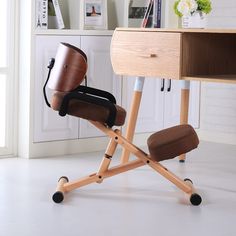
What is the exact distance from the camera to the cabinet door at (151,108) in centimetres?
521

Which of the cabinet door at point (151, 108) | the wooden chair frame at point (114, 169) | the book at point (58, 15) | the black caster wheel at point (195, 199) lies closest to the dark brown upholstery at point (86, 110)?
the wooden chair frame at point (114, 169)

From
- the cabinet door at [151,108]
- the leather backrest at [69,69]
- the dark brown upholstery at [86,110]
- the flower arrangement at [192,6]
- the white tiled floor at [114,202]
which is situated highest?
the flower arrangement at [192,6]

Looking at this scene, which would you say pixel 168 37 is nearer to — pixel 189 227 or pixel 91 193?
pixel 91 193

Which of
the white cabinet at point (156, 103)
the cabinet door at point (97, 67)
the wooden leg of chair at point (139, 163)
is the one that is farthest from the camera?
the white cabinet at point (156, 103)

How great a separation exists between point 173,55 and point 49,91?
3.45ft

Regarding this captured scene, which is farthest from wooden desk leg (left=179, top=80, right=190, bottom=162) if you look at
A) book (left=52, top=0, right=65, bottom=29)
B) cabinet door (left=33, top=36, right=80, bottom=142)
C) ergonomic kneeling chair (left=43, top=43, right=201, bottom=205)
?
ergonomic kneeling chair (left=43, top=43, right=201, bottom=205)

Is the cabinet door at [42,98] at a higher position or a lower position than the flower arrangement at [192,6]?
lower

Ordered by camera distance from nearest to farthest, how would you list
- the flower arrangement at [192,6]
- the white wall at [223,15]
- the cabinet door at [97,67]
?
1. the flower arrangement at [192,6]
2. the cabinet door at [97,67]
3. the white wall at [223,15]

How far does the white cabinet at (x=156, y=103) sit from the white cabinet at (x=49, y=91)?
214mm

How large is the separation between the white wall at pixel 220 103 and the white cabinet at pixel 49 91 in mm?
844

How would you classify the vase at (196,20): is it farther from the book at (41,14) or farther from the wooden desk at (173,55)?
the book at (41,14)

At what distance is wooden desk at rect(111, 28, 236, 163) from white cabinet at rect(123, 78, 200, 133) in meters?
0.80

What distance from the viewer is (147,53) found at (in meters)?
4.02

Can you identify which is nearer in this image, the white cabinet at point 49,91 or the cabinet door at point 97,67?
the white cabinet at point 49,91
